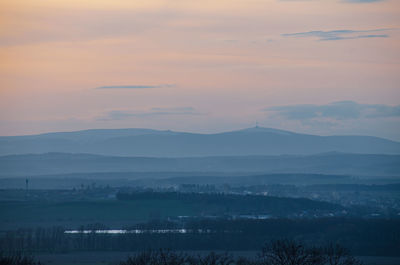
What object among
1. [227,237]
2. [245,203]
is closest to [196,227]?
[227,237]

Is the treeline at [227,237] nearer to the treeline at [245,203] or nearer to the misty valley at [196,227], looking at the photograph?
the misty valley at [196,227]

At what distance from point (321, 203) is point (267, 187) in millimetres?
42796

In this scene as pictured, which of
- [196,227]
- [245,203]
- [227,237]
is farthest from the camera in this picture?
[245,203]

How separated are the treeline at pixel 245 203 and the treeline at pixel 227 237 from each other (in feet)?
64.9

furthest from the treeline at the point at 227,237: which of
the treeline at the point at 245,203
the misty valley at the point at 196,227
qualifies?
the treeline at the point at 245,203

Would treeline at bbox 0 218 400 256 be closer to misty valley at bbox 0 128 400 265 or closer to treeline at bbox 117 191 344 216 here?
misty valley at bbox 0 128 400 265

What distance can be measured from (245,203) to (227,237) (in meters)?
34.6

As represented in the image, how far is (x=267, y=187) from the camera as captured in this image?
14575cm

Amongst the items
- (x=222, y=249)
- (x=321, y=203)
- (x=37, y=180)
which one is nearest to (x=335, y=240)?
(x=222, y=249)

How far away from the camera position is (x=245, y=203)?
330 feet

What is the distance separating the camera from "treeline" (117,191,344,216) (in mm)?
96938

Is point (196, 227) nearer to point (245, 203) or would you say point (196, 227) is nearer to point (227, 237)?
point (227, 237)

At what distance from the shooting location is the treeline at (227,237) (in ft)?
205

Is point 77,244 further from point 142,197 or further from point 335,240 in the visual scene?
point 142,197
